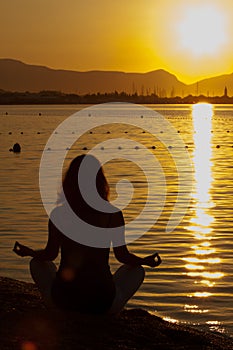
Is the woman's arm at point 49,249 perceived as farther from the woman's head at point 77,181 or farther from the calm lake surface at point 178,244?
the calm lake surface at point 178,244

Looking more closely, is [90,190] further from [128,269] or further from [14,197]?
[14,197]

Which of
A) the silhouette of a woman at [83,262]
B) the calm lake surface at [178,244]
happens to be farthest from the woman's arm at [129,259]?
the calm lake surface at [178,244]

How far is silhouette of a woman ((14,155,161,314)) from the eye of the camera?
271 inches

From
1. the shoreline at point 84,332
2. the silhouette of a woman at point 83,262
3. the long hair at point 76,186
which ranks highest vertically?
the long hair at point 76,186

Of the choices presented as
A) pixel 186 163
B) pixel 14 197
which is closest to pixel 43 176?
pixel 14 197

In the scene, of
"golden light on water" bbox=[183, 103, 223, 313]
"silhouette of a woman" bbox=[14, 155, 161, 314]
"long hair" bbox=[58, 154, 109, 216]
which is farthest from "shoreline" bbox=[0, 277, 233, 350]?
"golden light on water" bbox=[183, 103, 223, 313]

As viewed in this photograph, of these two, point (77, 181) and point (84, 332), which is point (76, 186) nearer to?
point (77, 181)

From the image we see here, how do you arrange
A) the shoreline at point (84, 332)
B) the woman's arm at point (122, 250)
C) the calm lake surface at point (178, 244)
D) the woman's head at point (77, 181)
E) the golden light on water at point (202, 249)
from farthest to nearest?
the golden light on water at point (202, 249), the calm lake surface at point (178, 244), the woman's arm at point (122, 250), the woman's head at point (77, 181), the shoreline at point (84, 332)

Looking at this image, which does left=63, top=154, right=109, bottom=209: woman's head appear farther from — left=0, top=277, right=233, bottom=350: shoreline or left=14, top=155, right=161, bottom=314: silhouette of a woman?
left=0, top=277, right=233, bottom=350: shoreline

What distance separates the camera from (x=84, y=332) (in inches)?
274

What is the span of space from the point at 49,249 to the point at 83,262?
0.38 meters

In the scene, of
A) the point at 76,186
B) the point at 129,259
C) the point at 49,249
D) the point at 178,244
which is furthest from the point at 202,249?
the point at 76,186

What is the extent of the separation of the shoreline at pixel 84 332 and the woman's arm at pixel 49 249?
1.78ft

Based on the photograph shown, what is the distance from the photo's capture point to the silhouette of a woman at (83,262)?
6879mm
